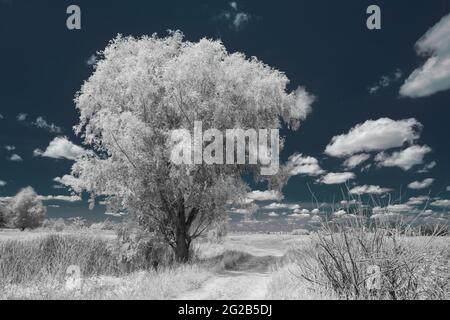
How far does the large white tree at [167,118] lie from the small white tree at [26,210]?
219ft

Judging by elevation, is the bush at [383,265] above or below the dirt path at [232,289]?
above

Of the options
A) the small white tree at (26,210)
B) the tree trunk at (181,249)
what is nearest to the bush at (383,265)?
the tree trunk at (181,249)

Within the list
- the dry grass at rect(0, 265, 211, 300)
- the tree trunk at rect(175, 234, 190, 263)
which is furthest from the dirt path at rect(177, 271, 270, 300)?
the tree trunk at rect(175, 234, 190, 263)

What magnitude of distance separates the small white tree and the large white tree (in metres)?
66.9

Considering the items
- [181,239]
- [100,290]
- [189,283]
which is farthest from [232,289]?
[181,239]

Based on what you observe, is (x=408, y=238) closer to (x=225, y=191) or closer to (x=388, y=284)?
(x=388, y=284)

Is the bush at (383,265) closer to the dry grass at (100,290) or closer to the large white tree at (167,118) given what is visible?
the dry grass at (100,290)

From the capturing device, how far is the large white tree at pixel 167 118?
1727 centimetres

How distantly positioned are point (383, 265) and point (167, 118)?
13.8m

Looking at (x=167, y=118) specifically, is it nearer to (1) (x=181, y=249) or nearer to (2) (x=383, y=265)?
(1) (x=181, y=249)

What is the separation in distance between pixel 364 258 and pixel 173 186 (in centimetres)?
1137

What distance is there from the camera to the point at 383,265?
6.94 metres

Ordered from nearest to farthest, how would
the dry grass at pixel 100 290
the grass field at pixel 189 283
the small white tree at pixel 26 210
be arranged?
the grass field at pixel 189 283, the dry grass at pixel 100 290, the small white tree at pixel 26 210

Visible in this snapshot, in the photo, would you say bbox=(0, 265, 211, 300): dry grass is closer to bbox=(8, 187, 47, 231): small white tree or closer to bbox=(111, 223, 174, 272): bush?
bbox=(111, 223, 174, 272): bush
